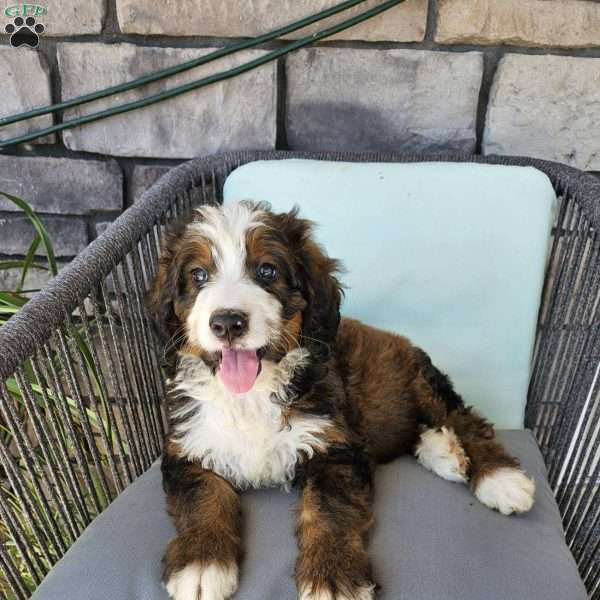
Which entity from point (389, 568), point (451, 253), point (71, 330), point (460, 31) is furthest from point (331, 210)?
point (389, 568)

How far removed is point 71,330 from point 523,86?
5.25ft

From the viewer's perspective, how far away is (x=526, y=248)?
197 cm

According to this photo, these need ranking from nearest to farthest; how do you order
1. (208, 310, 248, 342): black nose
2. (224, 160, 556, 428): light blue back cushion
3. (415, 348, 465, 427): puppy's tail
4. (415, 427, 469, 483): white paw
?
(208, 310, 248, 342): black nose, (415, 427, 469, 483): white paw, (415, 348, 465, 427): puppy's tail, (224, 160, 556, 428): light blue back cushion

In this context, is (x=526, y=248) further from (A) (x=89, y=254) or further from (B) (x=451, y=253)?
(A) (x=89, y=254)

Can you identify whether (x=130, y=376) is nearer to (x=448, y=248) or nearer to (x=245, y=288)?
(x=245, y=288)

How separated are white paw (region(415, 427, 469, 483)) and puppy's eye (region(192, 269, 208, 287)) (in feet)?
2.41

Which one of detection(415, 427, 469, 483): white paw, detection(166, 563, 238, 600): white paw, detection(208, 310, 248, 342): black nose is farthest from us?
detection(415, 427, 469, 483): white paw

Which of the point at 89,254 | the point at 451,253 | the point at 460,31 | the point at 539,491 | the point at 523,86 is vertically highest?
the point at 460,31

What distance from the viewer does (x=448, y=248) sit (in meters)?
1.98

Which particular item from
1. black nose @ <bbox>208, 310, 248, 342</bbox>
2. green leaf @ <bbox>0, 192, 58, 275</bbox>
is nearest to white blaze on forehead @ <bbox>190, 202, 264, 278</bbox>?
black nose @ <bbox>208, 310, 248, 342</bbox>

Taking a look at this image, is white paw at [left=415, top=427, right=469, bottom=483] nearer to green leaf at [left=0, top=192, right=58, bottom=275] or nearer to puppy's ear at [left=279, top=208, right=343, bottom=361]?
puppy's ear at [left=279, top=208, right=343, bottom=361]

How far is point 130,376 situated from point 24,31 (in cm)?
118

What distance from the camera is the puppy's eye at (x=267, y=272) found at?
151 cm

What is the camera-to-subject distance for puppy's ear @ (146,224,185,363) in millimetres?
1552
